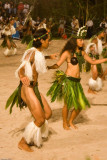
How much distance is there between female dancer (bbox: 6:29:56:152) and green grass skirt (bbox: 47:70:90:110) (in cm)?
50

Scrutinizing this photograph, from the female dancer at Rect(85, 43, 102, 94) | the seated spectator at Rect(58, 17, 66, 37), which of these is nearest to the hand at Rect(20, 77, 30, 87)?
the female dancer at Rect(85, 43, 102, 94)

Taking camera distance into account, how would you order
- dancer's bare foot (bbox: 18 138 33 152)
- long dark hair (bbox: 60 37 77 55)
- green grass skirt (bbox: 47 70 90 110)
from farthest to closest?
long dark hair (bbox: 60 37 77 55) < green grass skirt (bbox: 47 70 90 110) < dancer's bare foot (bbox: 18 138 33 152)

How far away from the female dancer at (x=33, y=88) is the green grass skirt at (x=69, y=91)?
1.65ft

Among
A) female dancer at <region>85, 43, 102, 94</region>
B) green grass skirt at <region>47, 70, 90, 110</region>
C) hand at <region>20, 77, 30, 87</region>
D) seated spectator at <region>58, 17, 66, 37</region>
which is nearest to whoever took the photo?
hand at <region>20, 77, 30, 87</region>

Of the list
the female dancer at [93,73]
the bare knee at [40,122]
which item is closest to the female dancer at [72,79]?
the bare knee at [40,122]

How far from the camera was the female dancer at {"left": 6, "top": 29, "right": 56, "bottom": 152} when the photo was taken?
394 cm

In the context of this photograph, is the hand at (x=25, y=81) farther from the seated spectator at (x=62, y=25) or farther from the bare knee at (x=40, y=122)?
the seated spectator at (x=62, y=25)

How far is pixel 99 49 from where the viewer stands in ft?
23.0

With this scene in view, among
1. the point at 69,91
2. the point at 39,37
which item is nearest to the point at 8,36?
the point at 69,91

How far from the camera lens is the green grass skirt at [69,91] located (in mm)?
4578

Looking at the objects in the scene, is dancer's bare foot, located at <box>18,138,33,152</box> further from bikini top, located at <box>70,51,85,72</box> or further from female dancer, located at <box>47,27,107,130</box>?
bikini top, located at <box>70,51,85,72</box>

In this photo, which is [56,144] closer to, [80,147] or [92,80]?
[80,147]

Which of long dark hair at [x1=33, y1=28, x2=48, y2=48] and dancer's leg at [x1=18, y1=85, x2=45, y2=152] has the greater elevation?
long dark hair at [x1=33, y1=28, x2=48, y2=48]

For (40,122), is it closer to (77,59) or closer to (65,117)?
(65,117)
